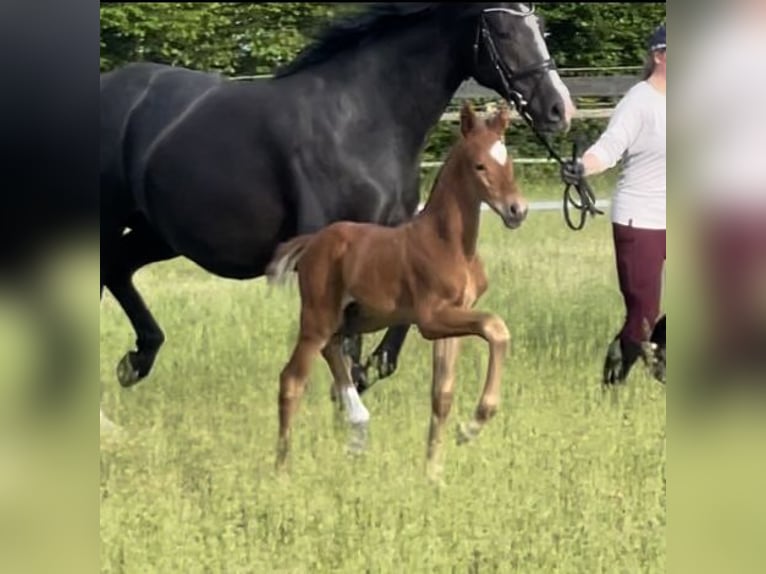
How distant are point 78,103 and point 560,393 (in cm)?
175

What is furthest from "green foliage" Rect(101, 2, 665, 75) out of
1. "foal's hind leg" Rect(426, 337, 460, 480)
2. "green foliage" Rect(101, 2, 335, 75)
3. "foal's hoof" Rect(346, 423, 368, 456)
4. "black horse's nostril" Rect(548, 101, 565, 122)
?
"foal's hoof" Rect(346, 423, 368, 456)

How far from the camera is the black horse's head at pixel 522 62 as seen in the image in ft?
14.2

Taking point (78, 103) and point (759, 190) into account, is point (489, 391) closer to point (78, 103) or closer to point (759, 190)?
point (759, 190)

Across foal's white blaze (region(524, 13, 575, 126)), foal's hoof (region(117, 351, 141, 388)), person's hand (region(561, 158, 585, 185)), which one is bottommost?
foal's hoof (region(117, 351, 141, 388))

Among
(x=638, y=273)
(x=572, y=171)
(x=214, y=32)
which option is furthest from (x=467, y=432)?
(x=214, y=32)

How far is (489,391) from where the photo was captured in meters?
4.39

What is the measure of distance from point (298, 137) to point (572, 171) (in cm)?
86

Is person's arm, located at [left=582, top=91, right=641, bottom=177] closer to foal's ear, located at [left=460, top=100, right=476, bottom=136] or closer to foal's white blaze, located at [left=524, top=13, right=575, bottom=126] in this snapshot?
foal's white blaze, located at [left=524, top=13, right=575, bottom=126]

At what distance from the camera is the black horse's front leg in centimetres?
446

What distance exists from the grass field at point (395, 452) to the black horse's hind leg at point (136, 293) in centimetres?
3

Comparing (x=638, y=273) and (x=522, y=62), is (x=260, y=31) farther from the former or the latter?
(x=638, y=273)

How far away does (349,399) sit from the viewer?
14.7 feet

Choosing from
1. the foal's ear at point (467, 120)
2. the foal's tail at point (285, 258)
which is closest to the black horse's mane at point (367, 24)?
the foal's ear at point (467, 120)

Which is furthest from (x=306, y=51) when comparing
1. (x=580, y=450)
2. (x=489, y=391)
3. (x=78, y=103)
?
(x=580, y=450)
